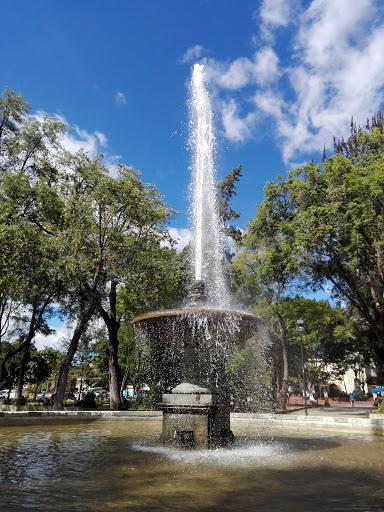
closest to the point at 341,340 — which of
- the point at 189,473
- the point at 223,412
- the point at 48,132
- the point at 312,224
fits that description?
the point at 312,224

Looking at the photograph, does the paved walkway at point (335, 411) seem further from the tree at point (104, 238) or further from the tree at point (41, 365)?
the tree at point (41, 365)

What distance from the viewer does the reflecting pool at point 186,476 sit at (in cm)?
416

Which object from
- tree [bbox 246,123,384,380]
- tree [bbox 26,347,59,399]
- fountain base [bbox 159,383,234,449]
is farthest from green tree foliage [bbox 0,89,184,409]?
tree [bbox 26,347,59,399]

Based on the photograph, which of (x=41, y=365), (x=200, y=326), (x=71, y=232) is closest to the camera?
(x=200, y=326)

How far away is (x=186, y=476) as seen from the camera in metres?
5.50

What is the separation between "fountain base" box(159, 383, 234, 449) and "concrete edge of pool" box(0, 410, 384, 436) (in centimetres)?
527

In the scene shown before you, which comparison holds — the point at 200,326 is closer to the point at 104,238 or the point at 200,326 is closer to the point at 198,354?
the point at 198,354

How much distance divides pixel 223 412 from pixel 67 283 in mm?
14170

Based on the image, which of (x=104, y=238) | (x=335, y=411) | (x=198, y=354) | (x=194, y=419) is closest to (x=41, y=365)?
(x=104, y=238)

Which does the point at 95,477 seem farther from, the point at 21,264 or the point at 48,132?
the point at 48,132

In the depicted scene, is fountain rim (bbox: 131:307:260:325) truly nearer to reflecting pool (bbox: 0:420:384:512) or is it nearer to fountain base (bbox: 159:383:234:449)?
fountain base (bbox: 159:383:234:449)

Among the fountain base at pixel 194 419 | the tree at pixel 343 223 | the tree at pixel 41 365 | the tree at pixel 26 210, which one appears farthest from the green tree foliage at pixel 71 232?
the tree at pixel 41 365

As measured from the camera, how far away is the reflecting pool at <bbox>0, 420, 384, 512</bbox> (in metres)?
4.16

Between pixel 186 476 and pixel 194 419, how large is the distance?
252 centimetres
